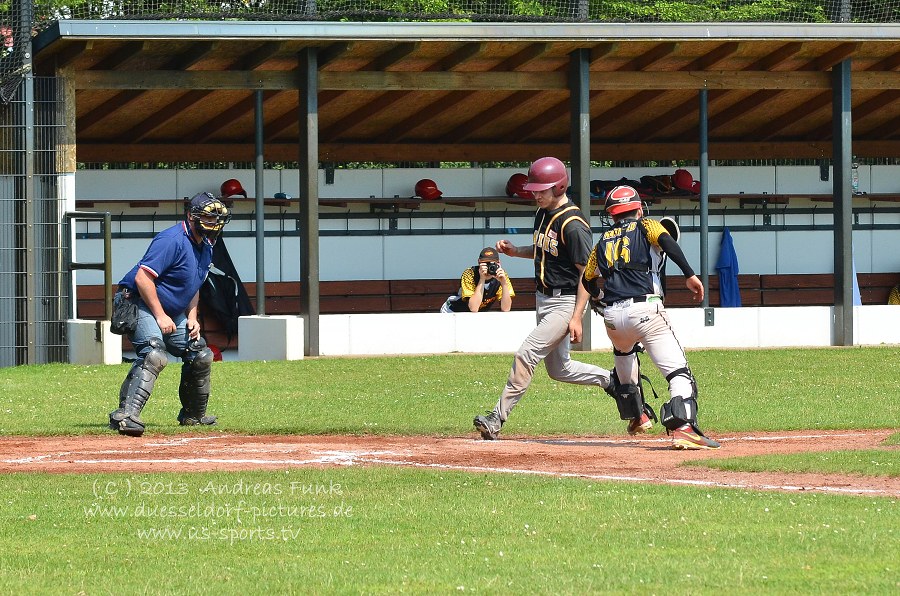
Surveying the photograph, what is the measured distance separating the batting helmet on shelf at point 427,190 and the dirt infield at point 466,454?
13103 mm

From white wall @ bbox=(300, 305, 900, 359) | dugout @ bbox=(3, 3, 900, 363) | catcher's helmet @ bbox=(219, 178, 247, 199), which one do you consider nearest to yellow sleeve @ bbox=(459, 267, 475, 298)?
white wall @ bbox=(300, 305, 900, 359)

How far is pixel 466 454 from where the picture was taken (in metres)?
9.01

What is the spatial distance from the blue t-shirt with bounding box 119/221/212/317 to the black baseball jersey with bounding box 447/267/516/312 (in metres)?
9.30

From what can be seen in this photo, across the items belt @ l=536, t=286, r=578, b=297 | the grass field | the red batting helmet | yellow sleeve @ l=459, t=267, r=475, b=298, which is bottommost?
the grass field

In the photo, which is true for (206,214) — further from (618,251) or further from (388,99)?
(388,99)

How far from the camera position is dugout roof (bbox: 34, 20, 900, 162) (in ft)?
57.2

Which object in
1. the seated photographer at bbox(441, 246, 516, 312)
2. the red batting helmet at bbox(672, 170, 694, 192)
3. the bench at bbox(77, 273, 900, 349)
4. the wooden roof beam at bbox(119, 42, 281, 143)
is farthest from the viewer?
the red batting helmet at bbox(672, 170, 694, 192)

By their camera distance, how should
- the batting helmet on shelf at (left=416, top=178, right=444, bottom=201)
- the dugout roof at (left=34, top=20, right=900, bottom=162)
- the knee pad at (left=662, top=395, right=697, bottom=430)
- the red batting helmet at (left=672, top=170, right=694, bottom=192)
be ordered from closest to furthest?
the knee pad at (left=662, top=395, right=697, bottom=430)
the dugout roof at (left=34, top=20, right=900, bottom=162)
the batting helmet on shelf at (left=416, top=178, right=444, bottom=201)
the red batting helmet at (left=672, top=170, right=694, bottom=192)

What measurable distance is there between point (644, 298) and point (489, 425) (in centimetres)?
145

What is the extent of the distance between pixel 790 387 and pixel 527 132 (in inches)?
435

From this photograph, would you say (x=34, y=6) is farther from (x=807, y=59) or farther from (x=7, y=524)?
(x=7, y=524)

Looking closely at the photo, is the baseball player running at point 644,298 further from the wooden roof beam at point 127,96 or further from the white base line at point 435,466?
the wooden roof beam at point 127,96

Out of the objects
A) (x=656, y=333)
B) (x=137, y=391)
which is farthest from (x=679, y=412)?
(x=137, y=391)

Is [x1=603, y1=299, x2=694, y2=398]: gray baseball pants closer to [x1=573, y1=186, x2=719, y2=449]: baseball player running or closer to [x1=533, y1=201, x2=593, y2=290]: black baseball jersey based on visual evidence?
[x1=573, y1=186, x2=719, y2=449]: baseball player running
